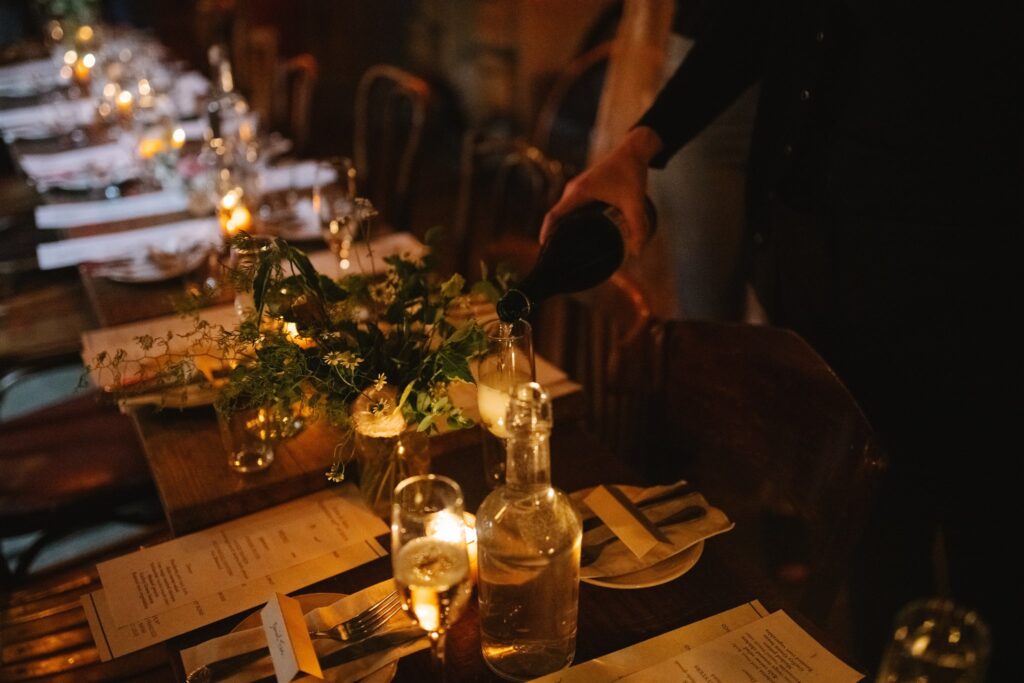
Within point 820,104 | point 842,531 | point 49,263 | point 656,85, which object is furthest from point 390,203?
point 842,531

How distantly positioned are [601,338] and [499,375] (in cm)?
53

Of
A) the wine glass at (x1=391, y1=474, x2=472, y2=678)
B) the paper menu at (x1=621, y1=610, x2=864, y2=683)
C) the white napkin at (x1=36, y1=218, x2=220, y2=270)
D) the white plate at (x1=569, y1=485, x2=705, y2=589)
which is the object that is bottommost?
the paper menu at (x1=621, y1=610, x2=864, y2=683)

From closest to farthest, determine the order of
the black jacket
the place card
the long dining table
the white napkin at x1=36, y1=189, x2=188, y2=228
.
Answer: the place card < the long dining table < the black jacket < the white napkin at x1=36, y1=189, x2=188, y2=228

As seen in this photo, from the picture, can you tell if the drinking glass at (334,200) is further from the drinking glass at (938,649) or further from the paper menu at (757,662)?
the drinking glass at (938,649)

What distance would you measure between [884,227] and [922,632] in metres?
0.87

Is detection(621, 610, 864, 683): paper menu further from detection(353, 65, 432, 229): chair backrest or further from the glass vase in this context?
detection(353, 65, 432, 229): chair backrest

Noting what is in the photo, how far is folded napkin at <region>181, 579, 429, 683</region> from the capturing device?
94cm

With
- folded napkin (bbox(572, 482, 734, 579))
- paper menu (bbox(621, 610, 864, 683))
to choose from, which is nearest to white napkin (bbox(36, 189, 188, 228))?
folded napkin (bbox(572, 482, 734, 579))

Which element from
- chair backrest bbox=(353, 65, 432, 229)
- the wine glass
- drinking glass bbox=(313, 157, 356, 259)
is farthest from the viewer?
chair backrest bbox=(353, 65, 432, 229)

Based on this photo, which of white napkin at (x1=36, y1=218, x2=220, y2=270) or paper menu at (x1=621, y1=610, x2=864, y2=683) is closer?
paper menu at (x1=621, y1=610, x2=864, y2=683)

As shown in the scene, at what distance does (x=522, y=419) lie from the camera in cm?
88

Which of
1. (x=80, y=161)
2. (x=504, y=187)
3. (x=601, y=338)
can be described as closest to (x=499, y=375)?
(x=601, y=338)

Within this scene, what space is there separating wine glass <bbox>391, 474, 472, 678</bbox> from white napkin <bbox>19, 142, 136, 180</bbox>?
209 cm

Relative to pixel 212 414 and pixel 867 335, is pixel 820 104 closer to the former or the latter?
pixel 867 335
